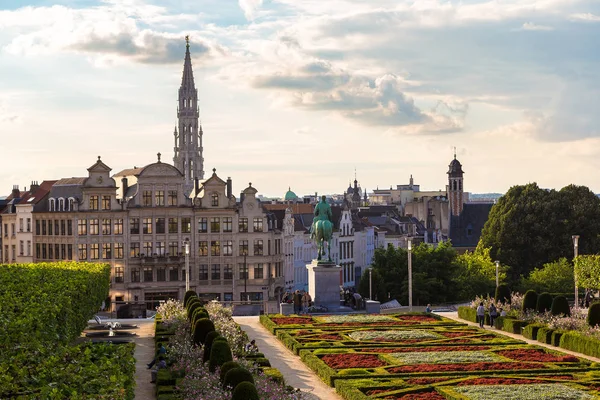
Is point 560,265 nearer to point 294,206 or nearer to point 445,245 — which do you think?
point 445,245

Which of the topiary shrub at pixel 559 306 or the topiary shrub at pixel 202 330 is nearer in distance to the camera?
the topiary shrub at pixel 202 330

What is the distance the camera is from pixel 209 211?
98.4 metres

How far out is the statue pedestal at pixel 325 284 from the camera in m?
59.8

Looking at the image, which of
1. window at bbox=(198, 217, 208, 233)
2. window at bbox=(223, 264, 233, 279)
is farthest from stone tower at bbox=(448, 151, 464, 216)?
window at bbox=(198, 217, 208, 233)

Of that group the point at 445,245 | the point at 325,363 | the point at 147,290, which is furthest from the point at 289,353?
the point at 147,290

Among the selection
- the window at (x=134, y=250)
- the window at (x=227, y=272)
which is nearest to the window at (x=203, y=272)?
the window at (x=227, y=272)

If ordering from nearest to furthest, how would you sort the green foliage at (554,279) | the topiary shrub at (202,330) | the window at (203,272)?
the topiary shrub at (202,330), the green foliage at (554,279), the window at (203,272)

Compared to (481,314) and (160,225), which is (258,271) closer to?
(160,225)

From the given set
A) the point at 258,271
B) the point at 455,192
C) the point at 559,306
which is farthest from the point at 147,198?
the point at 455,192

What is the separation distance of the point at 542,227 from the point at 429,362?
58997 millimetres

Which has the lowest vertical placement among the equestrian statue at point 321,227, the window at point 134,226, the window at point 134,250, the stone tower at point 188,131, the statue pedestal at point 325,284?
the statue pedestal at point 325,284

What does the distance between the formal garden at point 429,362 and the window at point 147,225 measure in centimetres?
4399

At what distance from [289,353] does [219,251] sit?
53912 millimetres

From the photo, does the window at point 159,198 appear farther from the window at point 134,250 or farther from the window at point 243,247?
the window at point 243,247
